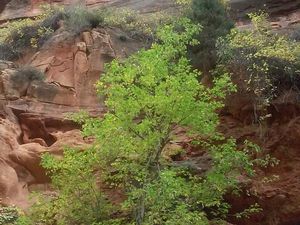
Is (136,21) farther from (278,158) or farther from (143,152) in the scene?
(143,152)

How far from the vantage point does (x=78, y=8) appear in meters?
23.3

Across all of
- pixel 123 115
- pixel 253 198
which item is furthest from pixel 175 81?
pixel 253 198

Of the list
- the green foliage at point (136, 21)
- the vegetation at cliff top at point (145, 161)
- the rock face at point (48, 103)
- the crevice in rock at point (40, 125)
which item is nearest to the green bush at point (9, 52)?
the rock face at point (48, 103)

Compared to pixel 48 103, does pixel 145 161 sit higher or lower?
higher

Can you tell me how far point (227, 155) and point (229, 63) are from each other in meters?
4.84

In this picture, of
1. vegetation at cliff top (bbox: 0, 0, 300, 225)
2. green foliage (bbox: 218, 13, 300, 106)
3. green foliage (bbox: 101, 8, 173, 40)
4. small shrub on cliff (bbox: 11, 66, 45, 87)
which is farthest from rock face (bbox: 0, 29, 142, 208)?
green foliage (bbox: 218, 13, 300, 106)

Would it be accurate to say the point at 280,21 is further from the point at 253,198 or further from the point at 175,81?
the point at 175,81

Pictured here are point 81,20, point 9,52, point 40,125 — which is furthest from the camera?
point 9,52

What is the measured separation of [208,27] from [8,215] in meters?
8.91

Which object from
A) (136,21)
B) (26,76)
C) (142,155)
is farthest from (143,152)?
(136,21)

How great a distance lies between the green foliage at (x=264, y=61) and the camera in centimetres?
1616

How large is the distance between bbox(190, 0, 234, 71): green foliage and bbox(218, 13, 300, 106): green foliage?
0.72 metres

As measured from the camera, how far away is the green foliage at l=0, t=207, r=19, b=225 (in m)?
14.4

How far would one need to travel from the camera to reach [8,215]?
14648mm
